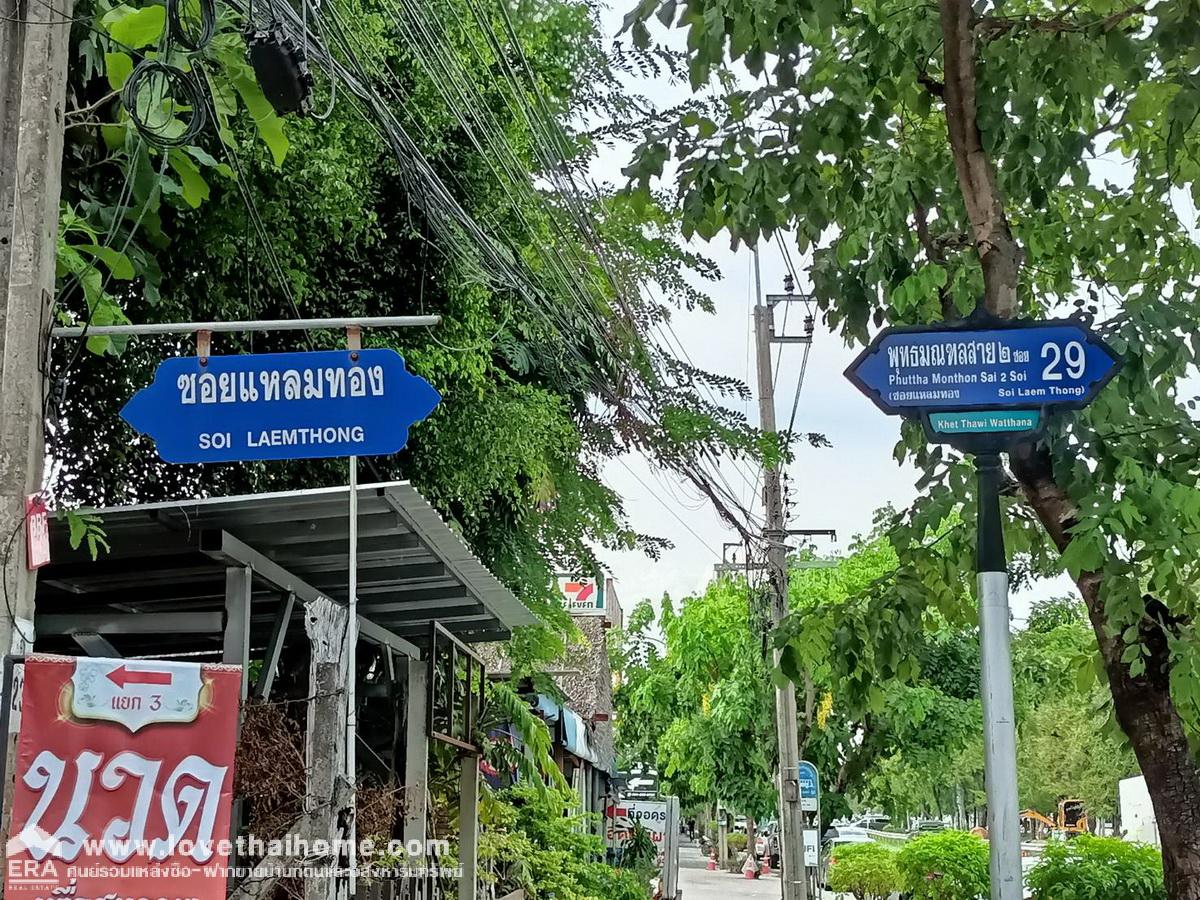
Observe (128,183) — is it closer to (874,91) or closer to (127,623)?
(127,623)

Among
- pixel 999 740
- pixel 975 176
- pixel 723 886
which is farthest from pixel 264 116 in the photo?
pixel 723 886

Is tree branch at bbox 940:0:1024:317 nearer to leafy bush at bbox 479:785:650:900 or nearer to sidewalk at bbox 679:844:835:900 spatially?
leafy bush at bbox 479:785:650:900

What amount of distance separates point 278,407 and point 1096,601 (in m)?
3.57

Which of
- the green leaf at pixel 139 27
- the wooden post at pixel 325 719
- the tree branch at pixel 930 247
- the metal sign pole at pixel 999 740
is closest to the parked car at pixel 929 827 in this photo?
the tree branch at pixel 930 247

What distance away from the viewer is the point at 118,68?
430 cm

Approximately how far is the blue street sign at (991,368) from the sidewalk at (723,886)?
2702 centimetres

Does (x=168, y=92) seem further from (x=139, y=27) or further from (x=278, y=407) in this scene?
(x=278, y=407)

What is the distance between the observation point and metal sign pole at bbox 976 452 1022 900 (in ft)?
12.9

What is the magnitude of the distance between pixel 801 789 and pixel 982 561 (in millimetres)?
14876

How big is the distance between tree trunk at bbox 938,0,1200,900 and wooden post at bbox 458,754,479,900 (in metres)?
5.57

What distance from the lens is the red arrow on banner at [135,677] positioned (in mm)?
4016

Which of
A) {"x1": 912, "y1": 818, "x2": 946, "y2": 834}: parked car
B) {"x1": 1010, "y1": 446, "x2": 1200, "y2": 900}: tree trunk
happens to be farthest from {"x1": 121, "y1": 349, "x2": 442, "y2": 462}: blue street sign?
{"x1": 912, "y1": 818, "x2": 946, "y2": 834}: parked car

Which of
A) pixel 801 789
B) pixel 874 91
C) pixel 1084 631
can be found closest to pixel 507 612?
pixel 874 91

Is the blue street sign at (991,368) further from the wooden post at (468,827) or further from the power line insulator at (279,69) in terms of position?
the wooden post at (468,827)
